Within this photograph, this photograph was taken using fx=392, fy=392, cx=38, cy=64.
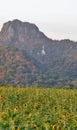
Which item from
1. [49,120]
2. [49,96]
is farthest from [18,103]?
[49,120]

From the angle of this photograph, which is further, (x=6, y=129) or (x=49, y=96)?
(x=49, y=96)

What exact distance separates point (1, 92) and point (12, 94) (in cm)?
68

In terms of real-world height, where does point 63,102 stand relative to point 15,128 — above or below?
below

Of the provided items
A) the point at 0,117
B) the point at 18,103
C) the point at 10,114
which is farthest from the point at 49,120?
the point at 18,103

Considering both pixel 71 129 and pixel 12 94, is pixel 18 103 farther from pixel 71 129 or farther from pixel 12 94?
pixel 71 129

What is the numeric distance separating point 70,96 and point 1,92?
4.60 m

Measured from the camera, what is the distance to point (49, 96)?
76.2 feet

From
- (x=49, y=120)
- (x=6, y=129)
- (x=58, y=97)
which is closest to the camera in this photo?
(x=6, y=129)

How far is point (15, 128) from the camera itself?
984cm

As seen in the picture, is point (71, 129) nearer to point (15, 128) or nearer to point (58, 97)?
point (15, 128)

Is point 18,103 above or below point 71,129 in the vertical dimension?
below

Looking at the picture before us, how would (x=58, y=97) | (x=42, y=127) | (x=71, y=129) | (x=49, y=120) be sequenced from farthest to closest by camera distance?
(x=58, y=97)
(x=49, y=120)
(x=71, y=129)
(x=42, y=127)

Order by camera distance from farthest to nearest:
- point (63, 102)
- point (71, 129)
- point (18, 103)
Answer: point (63, 102)
point (18, 103)
point (71, 129)

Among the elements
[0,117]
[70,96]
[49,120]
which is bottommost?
[70,96]
